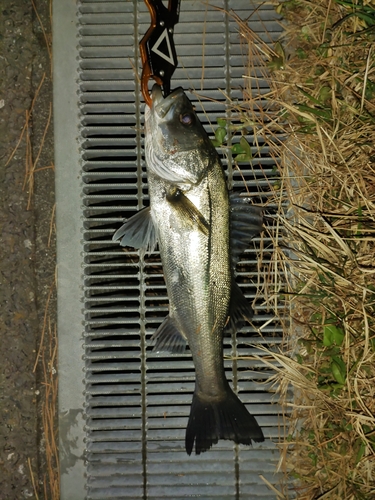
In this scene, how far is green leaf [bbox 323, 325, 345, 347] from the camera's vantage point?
251 cm

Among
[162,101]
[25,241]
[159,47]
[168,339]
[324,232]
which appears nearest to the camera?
[162,101]

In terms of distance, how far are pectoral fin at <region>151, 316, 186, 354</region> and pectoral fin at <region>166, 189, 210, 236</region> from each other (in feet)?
1.80

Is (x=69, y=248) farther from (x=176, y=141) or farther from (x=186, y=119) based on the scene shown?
(x=186, y=119)

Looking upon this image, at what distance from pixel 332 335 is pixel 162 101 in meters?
1.59

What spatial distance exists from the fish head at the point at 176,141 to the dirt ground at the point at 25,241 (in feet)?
3.11

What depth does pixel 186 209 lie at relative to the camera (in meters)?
2.28

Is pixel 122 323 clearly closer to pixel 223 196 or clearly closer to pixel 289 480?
pixel 223 196

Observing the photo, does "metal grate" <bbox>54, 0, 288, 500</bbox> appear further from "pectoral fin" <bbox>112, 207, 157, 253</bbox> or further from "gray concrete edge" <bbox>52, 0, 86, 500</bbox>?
"pectoral fin" <bbox>112, 207, 157, 253</bbox>

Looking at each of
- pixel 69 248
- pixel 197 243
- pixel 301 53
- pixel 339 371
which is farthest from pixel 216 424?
pixel 301 53

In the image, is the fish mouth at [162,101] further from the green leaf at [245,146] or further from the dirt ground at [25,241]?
the dirt ground at [25,241]

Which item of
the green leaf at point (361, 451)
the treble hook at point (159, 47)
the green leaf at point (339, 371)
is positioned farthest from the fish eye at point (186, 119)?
the green leaf at point (361, 451)

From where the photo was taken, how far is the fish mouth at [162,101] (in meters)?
2.21

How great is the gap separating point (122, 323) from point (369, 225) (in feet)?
4.95

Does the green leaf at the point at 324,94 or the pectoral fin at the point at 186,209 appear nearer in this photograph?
the pectoral fin at the point at 186,209
